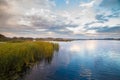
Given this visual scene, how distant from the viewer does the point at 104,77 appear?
58.5 feet

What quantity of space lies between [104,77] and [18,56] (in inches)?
485

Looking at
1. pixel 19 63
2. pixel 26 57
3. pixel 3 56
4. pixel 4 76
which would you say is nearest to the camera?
pixel 4 76

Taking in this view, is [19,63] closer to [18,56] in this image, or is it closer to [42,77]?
[18,56]

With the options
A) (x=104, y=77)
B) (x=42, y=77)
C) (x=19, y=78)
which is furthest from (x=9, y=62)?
(x=104, y=77)

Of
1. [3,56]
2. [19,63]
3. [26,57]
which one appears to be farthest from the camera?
[26,57]

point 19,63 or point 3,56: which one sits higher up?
point 3,56

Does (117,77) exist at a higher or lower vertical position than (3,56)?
lower

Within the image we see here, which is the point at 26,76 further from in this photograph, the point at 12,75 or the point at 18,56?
the point at 18,56

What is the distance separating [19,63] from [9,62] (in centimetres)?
206

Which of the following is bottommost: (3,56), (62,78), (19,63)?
(62,78)

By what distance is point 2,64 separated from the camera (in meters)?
15.3

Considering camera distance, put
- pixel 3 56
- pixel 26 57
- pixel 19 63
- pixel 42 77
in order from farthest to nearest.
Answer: pixel 26 57 < pixel 19 63 < pixel 42 77 < pixel 3 56

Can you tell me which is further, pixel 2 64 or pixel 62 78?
pixel 62 78

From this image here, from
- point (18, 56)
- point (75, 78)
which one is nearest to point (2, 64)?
point (18, 56)
